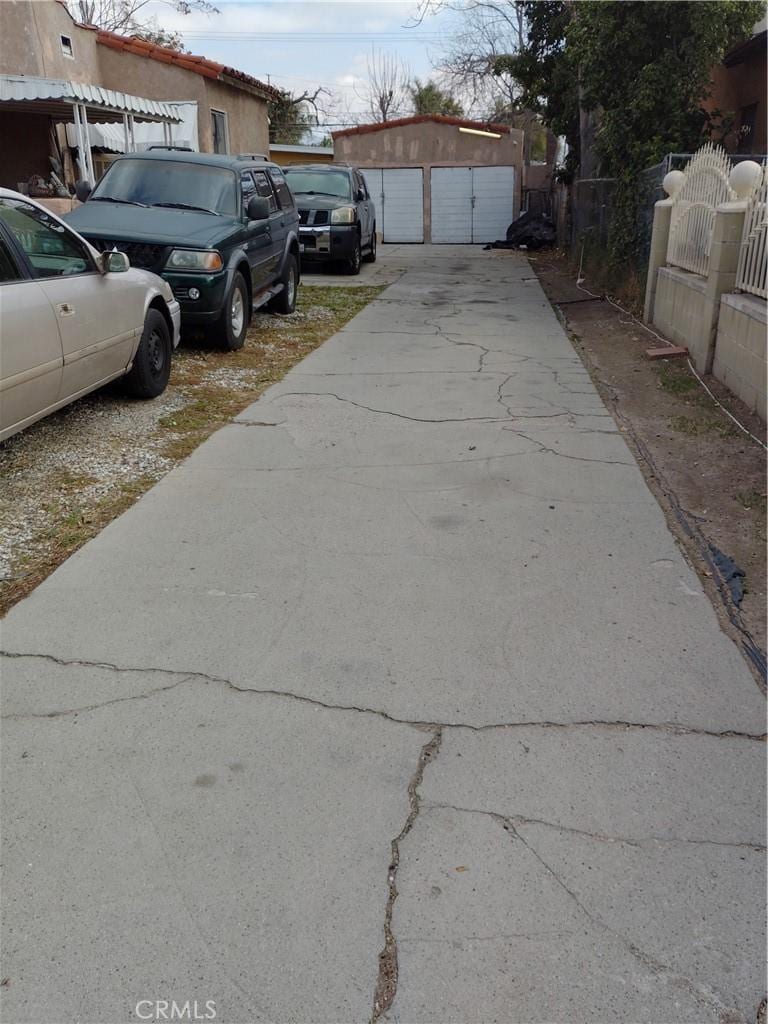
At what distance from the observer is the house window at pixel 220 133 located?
1920 centimetres

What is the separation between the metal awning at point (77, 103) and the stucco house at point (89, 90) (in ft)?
0.05

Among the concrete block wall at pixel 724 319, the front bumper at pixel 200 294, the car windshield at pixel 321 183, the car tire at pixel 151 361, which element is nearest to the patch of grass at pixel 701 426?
the concrete block wall at pixel 724 319

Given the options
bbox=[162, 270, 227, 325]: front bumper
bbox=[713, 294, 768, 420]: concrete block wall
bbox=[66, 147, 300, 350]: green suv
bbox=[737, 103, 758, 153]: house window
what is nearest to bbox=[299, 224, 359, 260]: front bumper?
bbox=[66, 147, 300, 350]: green suv

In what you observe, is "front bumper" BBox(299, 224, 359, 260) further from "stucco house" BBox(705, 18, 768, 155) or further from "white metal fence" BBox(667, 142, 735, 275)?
"white metal fence" BBox(667, 142, 735, 275)

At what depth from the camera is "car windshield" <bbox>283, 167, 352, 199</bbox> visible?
17.5 m

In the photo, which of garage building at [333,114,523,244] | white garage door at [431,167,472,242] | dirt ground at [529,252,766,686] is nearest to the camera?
dirt ground at [529,252,766,686]

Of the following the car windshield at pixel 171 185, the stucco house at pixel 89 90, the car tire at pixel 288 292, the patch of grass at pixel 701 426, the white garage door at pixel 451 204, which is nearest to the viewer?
the patch of grass at pixel 701 426

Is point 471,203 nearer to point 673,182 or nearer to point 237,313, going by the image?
point 673,182

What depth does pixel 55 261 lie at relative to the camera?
18.4ft

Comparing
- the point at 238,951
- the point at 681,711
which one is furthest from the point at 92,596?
the point at 681,711

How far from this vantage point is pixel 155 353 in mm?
7234

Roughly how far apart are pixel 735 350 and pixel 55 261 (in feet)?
18.5

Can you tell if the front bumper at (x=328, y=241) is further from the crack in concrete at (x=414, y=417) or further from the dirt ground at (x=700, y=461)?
the crack in concrete at (x=414, y=417)

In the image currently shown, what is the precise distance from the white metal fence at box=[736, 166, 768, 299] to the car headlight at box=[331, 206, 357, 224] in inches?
424
